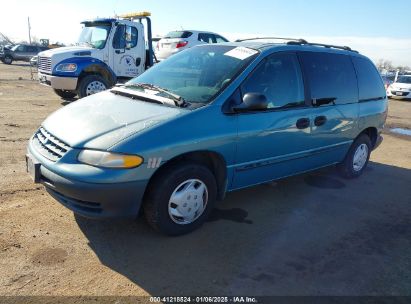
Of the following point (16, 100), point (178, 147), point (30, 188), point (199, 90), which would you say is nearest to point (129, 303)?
point (178, 147)

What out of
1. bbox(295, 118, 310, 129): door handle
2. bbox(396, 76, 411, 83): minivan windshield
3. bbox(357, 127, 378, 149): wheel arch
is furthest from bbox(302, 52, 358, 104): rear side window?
bbox(396, 76, 411, 83): minivan windshield

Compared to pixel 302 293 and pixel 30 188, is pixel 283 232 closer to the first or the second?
pixel 302 293

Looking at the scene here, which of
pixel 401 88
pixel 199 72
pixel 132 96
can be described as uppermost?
pixel 199 72

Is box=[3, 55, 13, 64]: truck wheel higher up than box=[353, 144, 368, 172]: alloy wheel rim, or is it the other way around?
box=[353, 144, 368, 172]: alloy wheel rim

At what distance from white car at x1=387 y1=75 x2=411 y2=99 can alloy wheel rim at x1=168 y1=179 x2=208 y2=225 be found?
20.0m

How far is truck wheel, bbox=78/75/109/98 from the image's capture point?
1038 cm

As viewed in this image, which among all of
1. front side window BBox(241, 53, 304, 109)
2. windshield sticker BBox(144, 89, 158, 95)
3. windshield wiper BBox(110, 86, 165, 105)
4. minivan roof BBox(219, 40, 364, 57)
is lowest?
windshield wiper BBox(110, 86, 165, 105)

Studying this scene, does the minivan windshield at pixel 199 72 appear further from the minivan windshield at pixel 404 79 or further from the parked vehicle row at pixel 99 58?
the minivan windshield at pixel 404 79

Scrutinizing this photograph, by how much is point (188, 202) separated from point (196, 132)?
657mm

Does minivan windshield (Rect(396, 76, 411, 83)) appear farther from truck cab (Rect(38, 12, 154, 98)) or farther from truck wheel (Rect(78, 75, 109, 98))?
truck wheel (Rect(78, 75, 109, 98))

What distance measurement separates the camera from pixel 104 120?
→ 345cm

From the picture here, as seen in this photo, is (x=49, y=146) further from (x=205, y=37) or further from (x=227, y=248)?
(x=205, y=37)

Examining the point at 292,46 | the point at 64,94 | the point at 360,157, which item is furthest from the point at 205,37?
the point at 292,46

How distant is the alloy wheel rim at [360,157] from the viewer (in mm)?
5738
